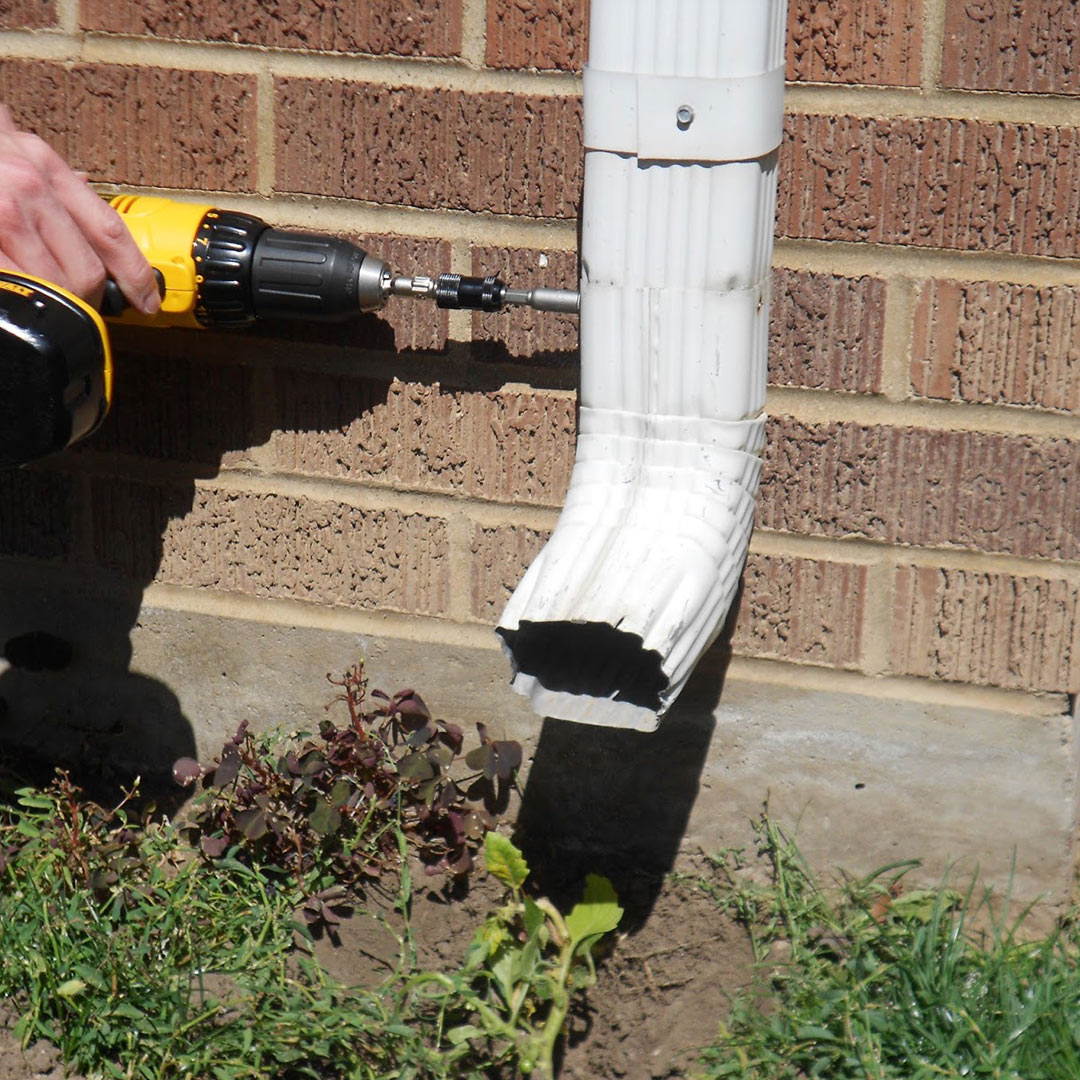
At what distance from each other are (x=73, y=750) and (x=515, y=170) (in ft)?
4.12

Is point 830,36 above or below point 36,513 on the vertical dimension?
above

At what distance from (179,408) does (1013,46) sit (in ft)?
4.19

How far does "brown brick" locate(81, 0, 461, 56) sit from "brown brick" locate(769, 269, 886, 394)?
0.57 meters

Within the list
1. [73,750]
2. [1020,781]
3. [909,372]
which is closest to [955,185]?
[909,372]

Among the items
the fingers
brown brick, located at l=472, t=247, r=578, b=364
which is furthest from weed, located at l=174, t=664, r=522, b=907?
the fingers

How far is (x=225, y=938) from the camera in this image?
175 cm

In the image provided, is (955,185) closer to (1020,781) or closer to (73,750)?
(1020,781)

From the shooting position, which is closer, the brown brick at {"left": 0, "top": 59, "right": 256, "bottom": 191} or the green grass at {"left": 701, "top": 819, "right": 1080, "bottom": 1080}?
the green grass at {"left": 701, "top": 819, "right": 1080, "bottom": 1080}

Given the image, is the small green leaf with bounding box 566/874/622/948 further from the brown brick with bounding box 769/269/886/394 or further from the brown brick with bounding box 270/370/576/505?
the brown brick with bounding box 769/269/886/394

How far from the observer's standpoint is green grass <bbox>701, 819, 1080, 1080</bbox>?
1504 mm

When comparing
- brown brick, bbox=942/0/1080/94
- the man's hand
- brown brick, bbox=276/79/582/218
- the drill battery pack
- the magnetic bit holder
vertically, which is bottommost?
the drill battery pack

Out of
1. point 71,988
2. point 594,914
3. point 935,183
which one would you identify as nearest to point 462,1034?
point 594,914

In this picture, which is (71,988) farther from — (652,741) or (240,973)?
(652,741)

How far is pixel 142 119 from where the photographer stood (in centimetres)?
181
